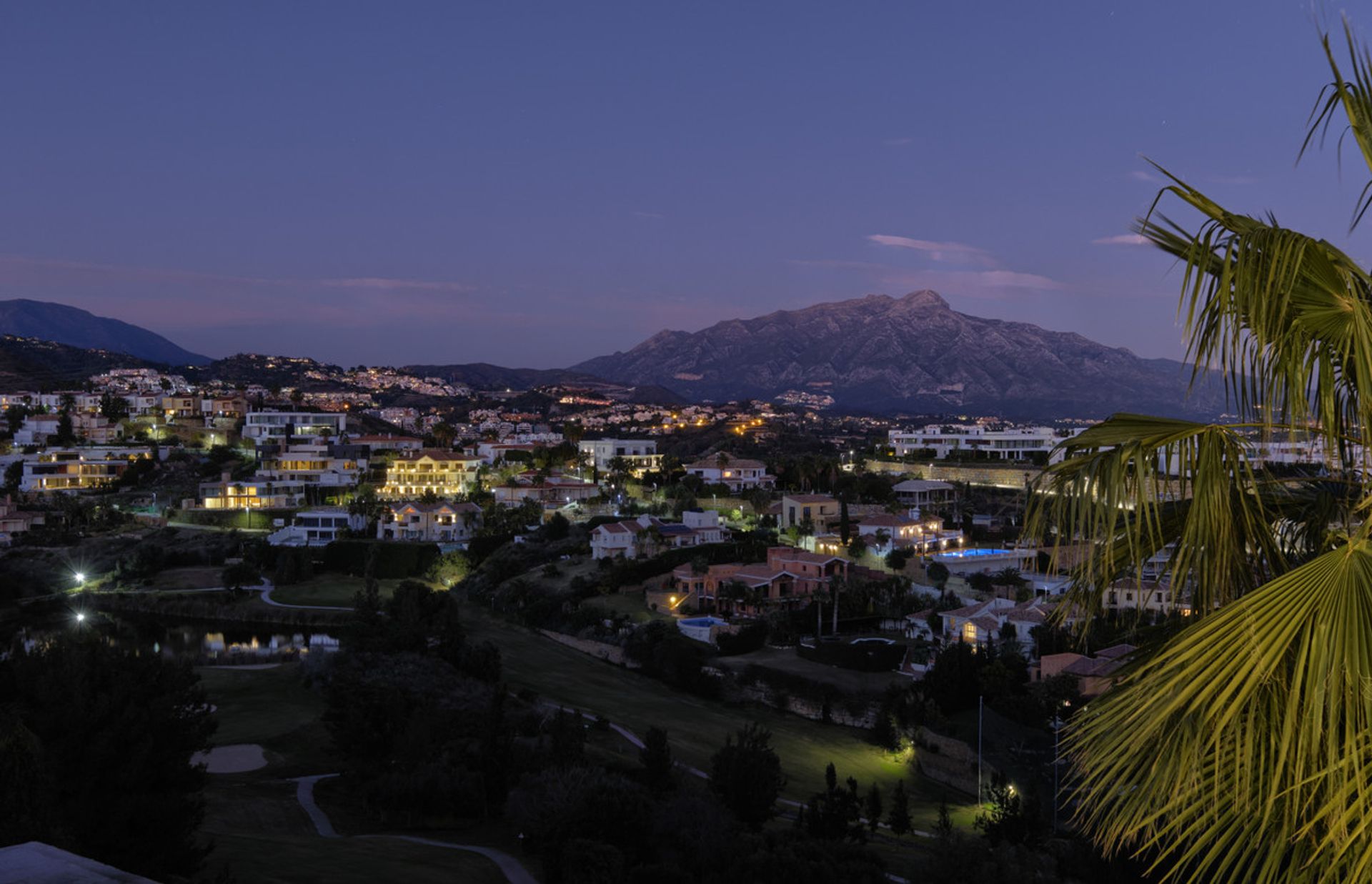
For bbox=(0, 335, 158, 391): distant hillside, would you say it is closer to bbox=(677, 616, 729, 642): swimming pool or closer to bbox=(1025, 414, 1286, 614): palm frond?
bbox=(677, 616, 729, 642): swimming pool

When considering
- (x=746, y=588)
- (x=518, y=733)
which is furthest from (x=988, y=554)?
(x=518, y=733)

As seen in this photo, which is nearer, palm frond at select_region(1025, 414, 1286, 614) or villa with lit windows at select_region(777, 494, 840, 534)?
palm frond at select_region(1025, 414, 1286, 614)

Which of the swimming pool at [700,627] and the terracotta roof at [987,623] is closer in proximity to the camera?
the terracotta roof at [987,623]

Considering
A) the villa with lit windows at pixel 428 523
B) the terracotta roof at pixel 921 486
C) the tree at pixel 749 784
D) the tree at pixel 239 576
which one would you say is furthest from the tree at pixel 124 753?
the terracotta roof at pixel 921 486

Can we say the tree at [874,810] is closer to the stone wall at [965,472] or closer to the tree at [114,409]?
the stone wall at [965,472]

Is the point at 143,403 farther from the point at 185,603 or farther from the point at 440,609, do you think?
the point at 440,609

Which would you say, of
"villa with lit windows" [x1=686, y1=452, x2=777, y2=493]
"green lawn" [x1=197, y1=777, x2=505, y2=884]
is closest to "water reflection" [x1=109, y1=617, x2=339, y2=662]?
"green lawn" [x1=197, y1=777, x2=505, y2=884]
